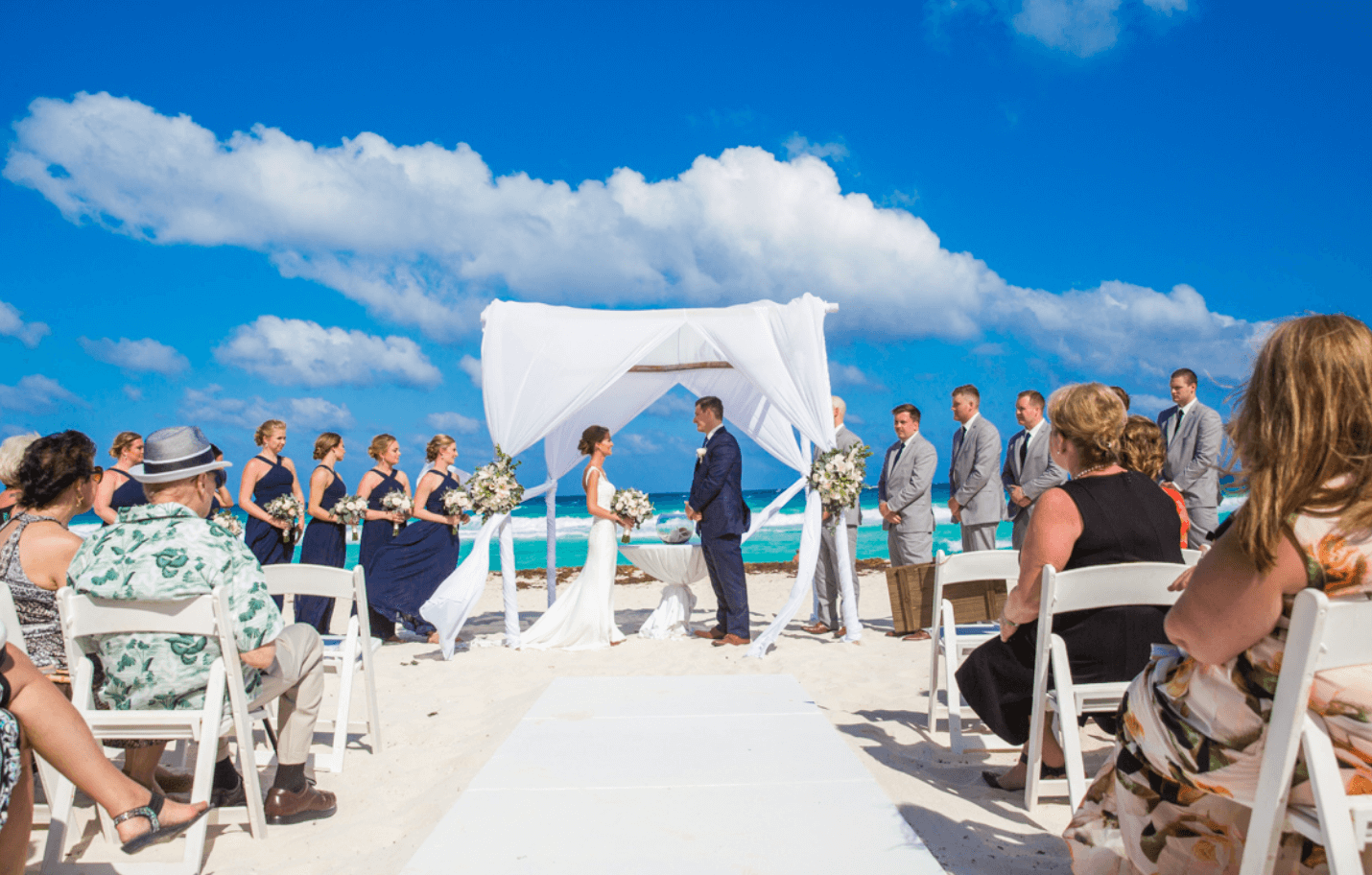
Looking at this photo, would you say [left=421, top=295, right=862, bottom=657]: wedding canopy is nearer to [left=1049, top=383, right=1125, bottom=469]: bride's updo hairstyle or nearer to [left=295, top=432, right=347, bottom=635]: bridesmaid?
[left=295, top=432, right=347, bottom=635]: bridesmaid

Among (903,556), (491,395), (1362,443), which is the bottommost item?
(903,556)

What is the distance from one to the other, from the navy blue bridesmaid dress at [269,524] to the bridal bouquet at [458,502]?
4.24ft

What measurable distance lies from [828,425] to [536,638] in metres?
2.97

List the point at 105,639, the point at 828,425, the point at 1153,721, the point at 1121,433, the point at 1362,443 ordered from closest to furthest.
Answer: the point at 1362,443 < the point at 1153,721 < the point at 105,639 < the point at 1121,433 < the point at 828,425

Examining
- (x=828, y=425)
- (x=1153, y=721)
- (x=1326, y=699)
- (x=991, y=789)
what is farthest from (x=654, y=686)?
(x=1326, y=699)

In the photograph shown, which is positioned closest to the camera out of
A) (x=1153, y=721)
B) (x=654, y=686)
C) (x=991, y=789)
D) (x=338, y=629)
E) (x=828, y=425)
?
(x=1153, y=721)

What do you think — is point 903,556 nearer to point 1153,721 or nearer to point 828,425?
point 828,425

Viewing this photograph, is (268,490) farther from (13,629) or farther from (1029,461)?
(1029,461)

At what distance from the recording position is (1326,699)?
1562 mm

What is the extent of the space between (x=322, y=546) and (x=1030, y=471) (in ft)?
19.2

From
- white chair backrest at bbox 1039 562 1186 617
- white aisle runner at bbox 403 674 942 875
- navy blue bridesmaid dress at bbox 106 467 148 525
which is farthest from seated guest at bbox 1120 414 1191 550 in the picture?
navy blue bridesmaid dress at bbox 106 467 148 525

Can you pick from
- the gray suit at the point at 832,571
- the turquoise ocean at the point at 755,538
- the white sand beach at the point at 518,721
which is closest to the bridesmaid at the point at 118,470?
the white sand beach at the point at 518,721

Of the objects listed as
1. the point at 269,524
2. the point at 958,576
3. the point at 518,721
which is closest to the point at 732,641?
the point at 518,721

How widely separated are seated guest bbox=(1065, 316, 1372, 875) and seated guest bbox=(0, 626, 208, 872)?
267cm
